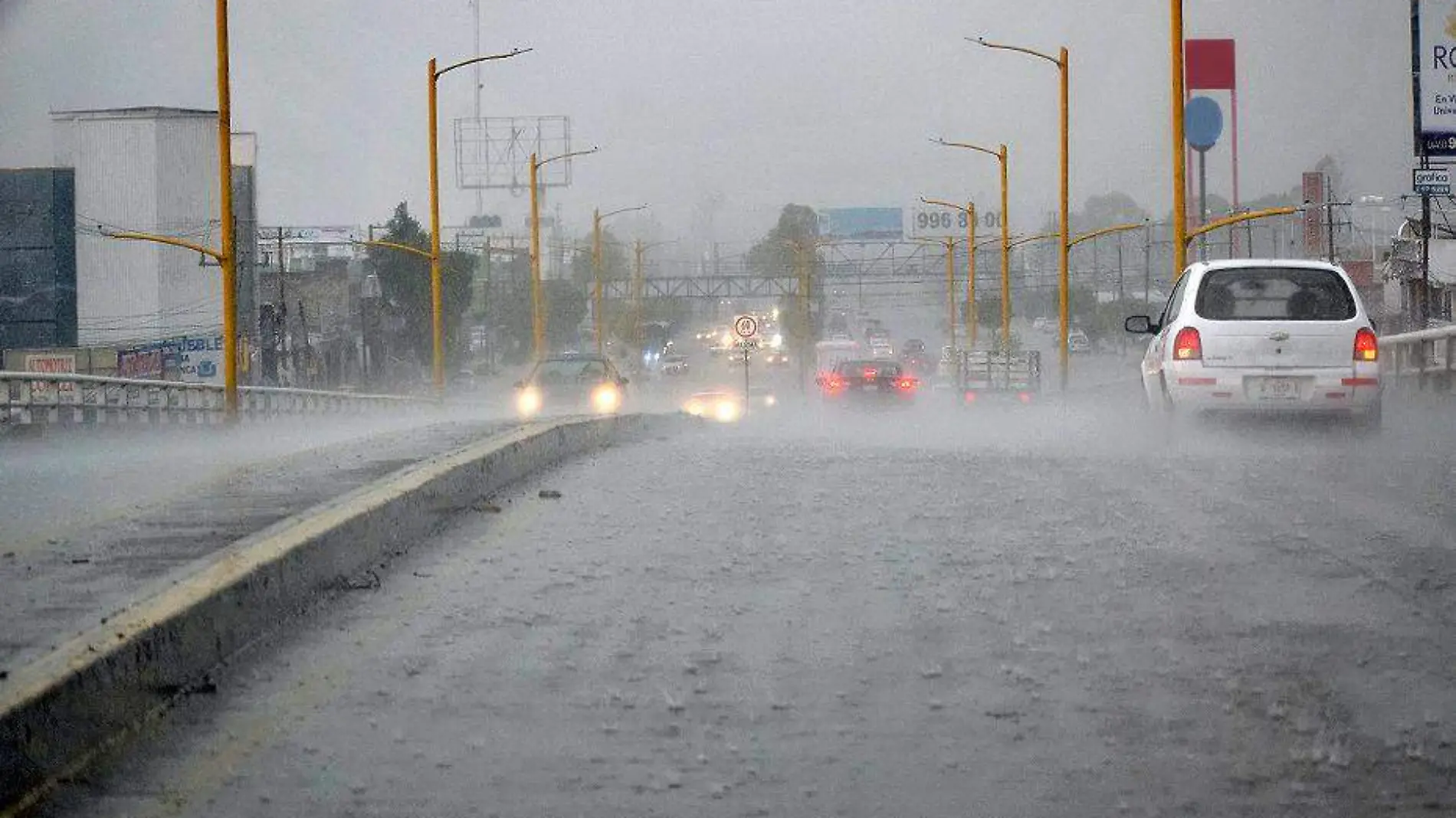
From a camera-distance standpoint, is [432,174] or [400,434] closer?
[400,434]

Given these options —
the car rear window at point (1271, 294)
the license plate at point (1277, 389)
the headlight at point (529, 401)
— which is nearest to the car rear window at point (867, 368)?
the headlight at point (529, 401)

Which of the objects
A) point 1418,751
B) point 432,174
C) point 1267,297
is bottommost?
point 1418,751

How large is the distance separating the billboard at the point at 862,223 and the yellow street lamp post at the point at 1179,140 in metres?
96.0

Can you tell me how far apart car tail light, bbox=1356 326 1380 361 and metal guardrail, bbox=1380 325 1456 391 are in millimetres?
11508

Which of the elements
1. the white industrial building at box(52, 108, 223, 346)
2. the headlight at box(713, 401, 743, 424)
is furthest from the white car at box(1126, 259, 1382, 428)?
the white industrial building at box(52, 108, 223, 346)

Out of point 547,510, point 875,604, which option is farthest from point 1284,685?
point 547,510

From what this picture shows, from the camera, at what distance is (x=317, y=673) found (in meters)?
7.07

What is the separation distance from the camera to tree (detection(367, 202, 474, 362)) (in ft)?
320

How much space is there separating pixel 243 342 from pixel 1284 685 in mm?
75620

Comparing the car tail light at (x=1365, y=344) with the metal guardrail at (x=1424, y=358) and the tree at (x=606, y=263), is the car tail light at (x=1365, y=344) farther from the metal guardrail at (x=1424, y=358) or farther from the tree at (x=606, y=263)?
the tree at (x=606, y=263)

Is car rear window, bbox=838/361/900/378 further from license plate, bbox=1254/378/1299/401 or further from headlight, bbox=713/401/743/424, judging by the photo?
license plate, bbox=1254/378/1299/401

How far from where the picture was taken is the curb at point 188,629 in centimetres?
537

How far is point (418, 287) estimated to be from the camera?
98.7 metres

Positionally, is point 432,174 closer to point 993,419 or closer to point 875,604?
point 993,419
